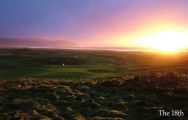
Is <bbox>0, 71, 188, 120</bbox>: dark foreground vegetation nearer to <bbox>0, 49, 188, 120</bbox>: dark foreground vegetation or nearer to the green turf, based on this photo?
<bbox>0, 49, 188, 120</bbox>: dark foreground vegetation

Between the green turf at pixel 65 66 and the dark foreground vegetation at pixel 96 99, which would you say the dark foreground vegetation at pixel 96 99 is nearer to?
the dark foreground vegetation at pixel 96 99

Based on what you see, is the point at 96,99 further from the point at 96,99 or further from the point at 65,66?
the point at 65,66

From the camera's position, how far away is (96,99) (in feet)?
71.1

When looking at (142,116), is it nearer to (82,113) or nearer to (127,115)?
(127,115)

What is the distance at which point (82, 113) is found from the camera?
18734 mm

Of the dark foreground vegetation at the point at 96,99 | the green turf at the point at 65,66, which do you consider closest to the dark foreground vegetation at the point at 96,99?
the dark foreground vegetation at the point at 96,99

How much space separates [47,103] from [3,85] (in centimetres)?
598

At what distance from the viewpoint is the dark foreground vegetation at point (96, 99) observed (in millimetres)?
18234

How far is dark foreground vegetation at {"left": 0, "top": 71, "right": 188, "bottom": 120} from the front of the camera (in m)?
18.2

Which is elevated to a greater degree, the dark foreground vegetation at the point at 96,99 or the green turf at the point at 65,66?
the dark foreground vegetation at the point at 96,99

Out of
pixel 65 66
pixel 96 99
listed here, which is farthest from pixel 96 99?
pixel 65 66

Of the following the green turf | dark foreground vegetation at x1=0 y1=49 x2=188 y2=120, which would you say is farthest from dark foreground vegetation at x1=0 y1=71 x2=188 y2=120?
the green turf

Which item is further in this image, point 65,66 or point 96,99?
point 65,66

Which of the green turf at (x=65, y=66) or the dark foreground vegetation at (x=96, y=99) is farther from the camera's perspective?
the green turf at (x=65, y=66)
